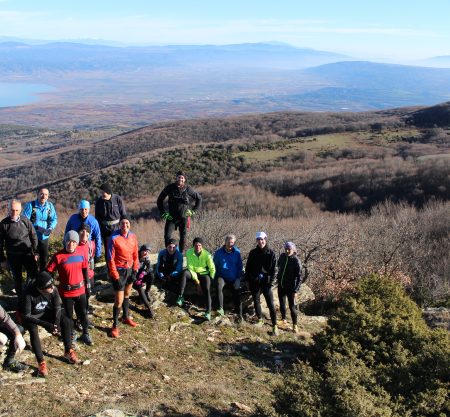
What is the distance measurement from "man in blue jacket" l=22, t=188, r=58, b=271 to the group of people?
2 cm

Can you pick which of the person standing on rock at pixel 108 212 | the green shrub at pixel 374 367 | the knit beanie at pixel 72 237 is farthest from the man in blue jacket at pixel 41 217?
the green shrub at pixel 374 367

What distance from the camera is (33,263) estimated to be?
774cm

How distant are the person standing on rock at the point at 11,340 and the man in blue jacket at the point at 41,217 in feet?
6.86

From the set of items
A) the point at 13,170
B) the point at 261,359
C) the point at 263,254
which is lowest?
the point at 13,170

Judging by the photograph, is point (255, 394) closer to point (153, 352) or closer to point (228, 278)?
point (153, 352)

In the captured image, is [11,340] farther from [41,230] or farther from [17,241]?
[41,230]

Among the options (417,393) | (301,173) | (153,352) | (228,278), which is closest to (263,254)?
(228,278)

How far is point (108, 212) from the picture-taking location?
28.8 feet

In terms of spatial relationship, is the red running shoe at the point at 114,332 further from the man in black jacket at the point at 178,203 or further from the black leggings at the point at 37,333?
the man in black jacket at the point at 178,203

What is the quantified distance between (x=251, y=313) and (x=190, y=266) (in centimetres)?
204

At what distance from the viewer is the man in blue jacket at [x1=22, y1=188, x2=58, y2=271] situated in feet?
27.1

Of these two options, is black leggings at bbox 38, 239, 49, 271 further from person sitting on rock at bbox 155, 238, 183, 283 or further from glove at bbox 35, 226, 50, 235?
person sitting on rock at bbox 155, 238, 183, 283

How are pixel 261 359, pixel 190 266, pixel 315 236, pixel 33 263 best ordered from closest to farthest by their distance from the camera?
pixel 33 263 < pixel 261 359 < pixel 190 266 < pixel 315 236

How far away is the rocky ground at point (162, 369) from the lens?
20.0ft
